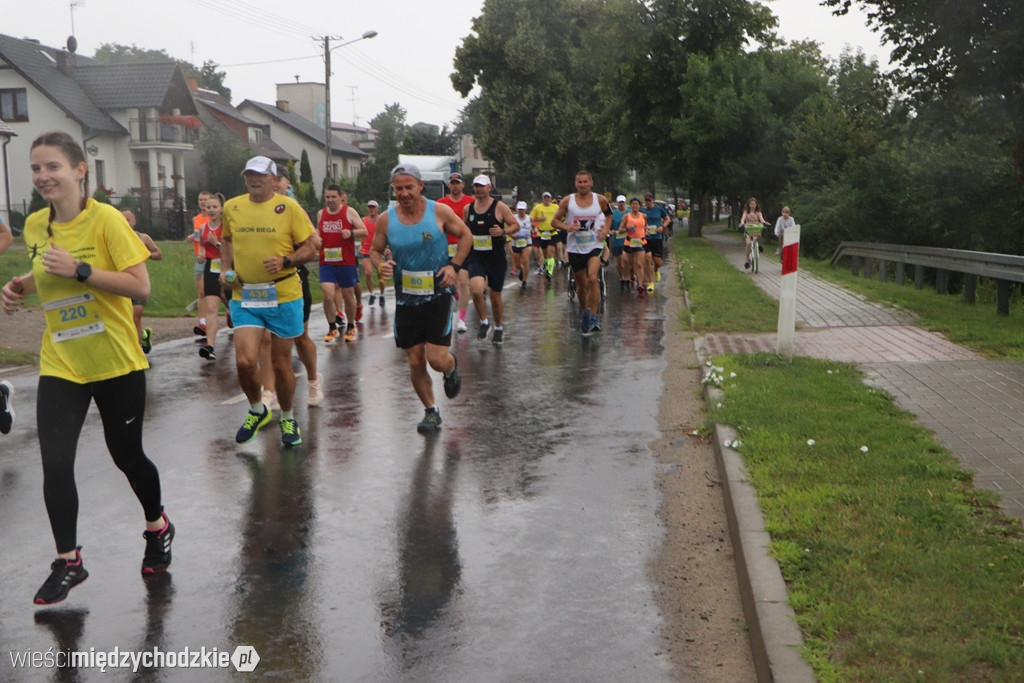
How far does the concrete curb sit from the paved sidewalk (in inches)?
49.9

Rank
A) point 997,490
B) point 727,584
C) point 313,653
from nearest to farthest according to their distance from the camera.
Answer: point 313,653, point 727,584, point 997,490

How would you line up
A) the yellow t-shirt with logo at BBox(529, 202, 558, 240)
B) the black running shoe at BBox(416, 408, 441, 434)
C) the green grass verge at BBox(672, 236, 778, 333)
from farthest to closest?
the yellow t-shirt with logo at BBox(529, 202, 558, 240), the green grass verge at BBox(672, 236, 778, 333), the black running shoe at BBox(416, 408, 441, 434)

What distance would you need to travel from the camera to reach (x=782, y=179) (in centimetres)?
4497

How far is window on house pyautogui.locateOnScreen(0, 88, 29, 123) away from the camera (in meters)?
50.4

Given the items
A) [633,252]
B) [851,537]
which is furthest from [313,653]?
[633,252]

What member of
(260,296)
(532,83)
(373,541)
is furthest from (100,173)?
(373,541)

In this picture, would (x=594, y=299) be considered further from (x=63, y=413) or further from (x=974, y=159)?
(x=974, y=159)

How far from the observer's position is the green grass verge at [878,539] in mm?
3992

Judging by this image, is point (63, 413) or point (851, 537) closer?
point (63, 413)

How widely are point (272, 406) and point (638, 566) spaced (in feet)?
15.5

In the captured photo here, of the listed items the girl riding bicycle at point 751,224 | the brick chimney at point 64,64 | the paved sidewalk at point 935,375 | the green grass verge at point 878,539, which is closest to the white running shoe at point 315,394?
the green grass verge at point 878,539

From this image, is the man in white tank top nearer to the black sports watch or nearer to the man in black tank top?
the man in black tank top

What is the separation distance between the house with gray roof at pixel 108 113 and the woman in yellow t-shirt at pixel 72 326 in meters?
47.1

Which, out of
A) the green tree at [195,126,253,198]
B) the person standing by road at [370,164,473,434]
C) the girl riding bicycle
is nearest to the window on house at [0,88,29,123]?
the green tree at [195,126,253,198]
